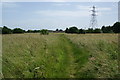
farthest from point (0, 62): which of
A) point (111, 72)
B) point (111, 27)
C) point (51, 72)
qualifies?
point (111, 27)

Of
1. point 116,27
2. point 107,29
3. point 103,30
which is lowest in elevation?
point 103,30

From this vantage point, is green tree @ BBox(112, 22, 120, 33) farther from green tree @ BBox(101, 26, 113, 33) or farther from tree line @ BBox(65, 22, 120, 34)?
green tree @ BBox(101, 26, 113, 33)

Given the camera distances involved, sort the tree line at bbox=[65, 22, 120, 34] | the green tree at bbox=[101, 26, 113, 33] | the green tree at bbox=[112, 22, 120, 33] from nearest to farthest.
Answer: the green tree at bbox=[112, 22, 120, 33]
the tree line at bbox=[65, 22, 120, 34]
the green tree at bbox=[101, 26, 113, 33]

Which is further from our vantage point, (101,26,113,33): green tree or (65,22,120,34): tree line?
(101,26,113,33): green tree

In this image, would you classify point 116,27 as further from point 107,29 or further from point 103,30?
point 103,30

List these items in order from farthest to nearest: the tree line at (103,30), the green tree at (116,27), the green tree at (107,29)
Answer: the green tree at (107,29)
the tree line at (103,30)
the green tree at (116,27)

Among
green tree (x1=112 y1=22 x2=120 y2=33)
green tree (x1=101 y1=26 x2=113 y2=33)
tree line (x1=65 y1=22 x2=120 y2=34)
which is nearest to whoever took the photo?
green tree (x1=112 y1=22 x2=120 y2=33)

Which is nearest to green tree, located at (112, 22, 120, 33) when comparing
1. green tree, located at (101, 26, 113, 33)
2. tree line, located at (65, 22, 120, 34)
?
tree line, located at (65, 22, 120, 34)

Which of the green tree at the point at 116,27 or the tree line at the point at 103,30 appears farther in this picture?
the tree line at the point at 103,30

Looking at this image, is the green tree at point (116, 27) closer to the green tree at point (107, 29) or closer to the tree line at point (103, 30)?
the tree line at point (103, 30)

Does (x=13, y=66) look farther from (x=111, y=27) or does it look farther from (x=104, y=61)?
(x=111, y=27)

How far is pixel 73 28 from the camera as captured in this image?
11200cm

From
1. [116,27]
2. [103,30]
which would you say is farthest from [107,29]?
[116,27]

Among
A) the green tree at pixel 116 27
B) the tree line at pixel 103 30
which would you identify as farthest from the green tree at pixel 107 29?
the green tree at pixel 116 27
